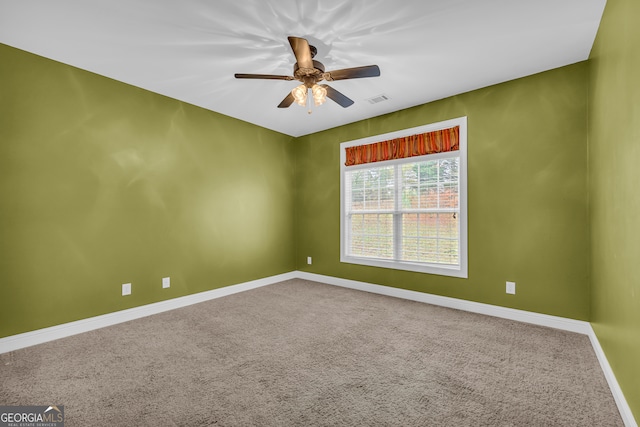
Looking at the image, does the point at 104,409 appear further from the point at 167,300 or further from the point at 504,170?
the point at 504,170

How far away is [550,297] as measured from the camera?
9.43ft

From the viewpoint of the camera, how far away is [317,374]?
6.68 feet

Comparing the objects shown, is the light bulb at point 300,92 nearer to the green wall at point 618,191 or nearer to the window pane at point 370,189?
the window pane at point 370,189

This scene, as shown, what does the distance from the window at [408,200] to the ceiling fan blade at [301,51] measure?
6.78 ft

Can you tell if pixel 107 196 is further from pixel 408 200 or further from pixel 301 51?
pixel 408 200

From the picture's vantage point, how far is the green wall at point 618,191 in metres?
1.45

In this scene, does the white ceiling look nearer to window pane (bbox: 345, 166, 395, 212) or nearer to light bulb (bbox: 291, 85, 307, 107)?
light bulb (bbox: 291, 85, 307, 107)

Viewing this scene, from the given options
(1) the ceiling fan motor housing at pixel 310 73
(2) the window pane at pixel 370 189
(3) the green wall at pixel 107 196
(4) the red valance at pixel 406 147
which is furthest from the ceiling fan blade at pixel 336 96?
(3) the green wall at pixel 107 196

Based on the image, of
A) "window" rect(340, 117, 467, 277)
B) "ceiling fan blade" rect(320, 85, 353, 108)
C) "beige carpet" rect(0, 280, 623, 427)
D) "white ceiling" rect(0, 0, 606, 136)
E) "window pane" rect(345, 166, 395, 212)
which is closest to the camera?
"beige carpet" rect(0, 280, 623, 427)

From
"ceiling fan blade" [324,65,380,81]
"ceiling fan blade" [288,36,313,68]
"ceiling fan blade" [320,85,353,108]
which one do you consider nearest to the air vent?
"ceiling fan blade" [320,85,353,108]

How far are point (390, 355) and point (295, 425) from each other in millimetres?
1048

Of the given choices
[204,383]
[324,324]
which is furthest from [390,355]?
[204,383]

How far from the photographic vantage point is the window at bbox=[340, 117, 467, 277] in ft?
11.6

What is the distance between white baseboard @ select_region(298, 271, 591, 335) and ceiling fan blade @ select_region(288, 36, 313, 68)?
10.1ft
